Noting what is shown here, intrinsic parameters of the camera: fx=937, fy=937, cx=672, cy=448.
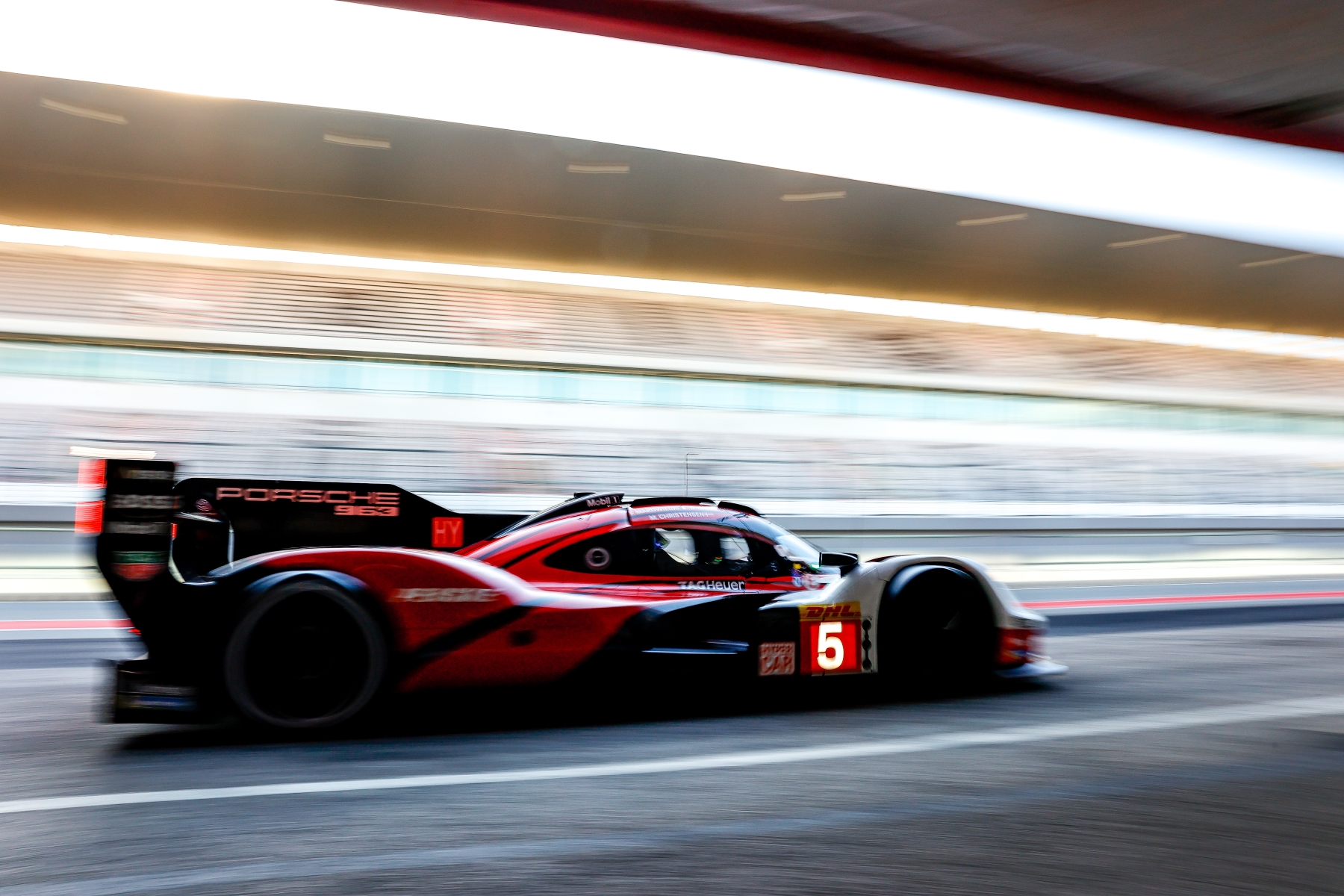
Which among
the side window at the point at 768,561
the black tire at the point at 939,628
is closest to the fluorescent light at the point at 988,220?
the black tire at the point at 939,628

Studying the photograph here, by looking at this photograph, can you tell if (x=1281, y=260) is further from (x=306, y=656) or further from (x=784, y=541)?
(x=306, y=656)

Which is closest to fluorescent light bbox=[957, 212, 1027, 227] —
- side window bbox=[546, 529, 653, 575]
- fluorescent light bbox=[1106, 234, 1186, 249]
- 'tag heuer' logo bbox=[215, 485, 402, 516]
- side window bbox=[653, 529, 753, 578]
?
fluorescent light bbox=[1106, 234, 1186, 249]

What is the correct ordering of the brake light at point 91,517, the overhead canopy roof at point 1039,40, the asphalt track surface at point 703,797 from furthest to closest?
1. the overhead canopy roof at point 1039,40
2. the brake light at point 91,517
3. the asphalt track surface at point 703,797

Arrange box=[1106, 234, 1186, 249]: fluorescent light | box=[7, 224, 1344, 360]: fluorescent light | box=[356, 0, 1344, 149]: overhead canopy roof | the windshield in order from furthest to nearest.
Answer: box=[1106, 234, 1186, 249]: fluorescent light → box=[7, 224, 1344, 360]: fluorescent light → box=[356, 0, 1344, 149]: overhead canopy roof → the windshield

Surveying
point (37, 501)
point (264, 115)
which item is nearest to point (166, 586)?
point (37, 501)

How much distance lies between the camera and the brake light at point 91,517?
3420mm

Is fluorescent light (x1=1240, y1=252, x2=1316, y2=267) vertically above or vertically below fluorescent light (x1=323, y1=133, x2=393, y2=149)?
above

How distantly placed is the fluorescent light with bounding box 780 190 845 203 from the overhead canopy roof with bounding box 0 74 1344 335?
3cm

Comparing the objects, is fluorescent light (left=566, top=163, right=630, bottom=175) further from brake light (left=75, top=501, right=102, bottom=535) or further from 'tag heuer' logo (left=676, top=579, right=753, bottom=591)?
brake light (left=75, top=501, right=102, bottom=535)

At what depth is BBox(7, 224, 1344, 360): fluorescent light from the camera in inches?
595

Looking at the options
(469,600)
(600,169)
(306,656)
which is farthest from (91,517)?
(600,169)

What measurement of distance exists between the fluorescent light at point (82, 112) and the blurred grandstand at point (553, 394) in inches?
110

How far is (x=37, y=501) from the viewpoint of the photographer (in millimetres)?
11359

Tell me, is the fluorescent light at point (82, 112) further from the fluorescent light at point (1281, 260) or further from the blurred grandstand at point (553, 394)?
the fluorescent light at point (1281, 260)
